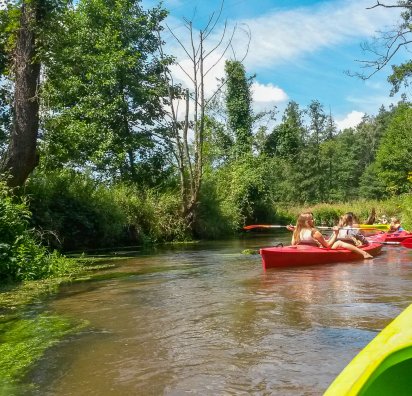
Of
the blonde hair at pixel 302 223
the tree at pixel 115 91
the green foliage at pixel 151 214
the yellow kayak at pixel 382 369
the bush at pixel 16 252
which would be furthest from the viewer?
the tree at pixel 115 91

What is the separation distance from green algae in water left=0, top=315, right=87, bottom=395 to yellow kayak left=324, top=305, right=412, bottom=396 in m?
2.88

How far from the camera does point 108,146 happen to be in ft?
68.4

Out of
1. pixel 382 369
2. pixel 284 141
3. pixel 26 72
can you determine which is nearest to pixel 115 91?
pixel 26 72

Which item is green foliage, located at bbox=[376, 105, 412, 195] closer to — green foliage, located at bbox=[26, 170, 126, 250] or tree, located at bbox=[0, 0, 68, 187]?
green foliage, located at bbox=[26, 170, 126, 250]

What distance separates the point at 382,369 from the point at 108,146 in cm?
1984

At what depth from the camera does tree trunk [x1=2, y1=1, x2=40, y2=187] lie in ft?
36.5

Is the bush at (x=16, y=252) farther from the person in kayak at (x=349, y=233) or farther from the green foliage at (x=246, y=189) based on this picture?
the green foliage at (x=246, y=189)

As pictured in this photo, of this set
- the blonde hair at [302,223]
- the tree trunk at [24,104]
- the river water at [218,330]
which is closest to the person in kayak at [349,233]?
the blonde hair at [302,223]

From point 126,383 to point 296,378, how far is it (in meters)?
1.28

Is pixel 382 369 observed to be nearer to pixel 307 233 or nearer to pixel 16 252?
pixel 16 252

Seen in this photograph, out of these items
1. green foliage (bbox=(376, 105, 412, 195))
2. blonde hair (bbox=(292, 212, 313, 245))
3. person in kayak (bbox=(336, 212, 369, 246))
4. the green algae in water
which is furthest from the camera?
green foliage (bbox=(376, 105, 412, 195))

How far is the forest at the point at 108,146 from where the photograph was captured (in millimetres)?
11266

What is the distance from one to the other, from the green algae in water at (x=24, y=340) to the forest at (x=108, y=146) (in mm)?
3105

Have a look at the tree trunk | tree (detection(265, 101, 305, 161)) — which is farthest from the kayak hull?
tree (detection(265, 101, 305, 161))
